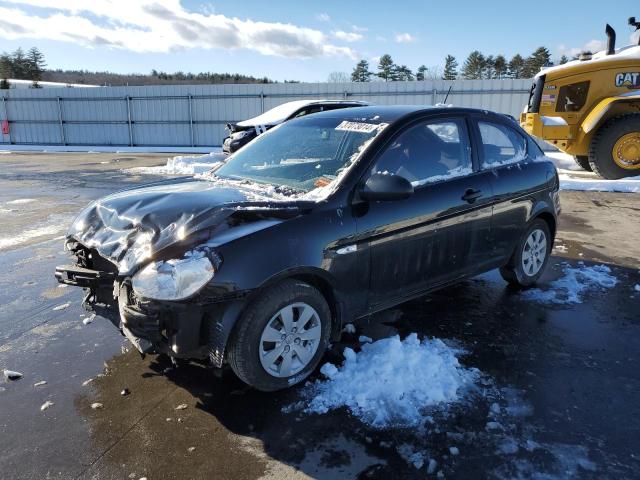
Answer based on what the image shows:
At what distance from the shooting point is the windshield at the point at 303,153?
11.4 ft

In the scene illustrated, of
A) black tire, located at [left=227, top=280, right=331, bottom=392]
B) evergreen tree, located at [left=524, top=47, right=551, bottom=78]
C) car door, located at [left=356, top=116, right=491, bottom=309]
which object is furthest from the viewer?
evergreen tree, located at [left=524, top=47, right=551, bottom=78]

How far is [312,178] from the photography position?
11.4ft

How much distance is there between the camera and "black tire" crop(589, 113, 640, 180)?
10.5 metres

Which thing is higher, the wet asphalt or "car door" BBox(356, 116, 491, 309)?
"car door" BBox(356, 116, 491, 309)

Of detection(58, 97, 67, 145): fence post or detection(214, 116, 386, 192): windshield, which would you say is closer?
detection(214, 116, 386, 192): windshield

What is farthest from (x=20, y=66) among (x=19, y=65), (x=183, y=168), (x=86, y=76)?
(x=183, y=168)

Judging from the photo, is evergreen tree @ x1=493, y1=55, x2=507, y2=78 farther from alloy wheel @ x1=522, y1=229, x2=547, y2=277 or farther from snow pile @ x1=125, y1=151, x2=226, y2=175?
A: alloy wheel @ x1=522, y1=229, x2=547, y2=277

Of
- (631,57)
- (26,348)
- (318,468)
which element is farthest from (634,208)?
(26,348)

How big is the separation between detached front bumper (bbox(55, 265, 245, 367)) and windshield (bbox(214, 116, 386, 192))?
1.10 m

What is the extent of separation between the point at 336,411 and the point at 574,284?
129 inches

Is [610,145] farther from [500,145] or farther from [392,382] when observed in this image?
[392,382]

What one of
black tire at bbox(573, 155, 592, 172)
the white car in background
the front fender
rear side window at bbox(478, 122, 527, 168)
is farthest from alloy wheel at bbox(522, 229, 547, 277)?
black tire at bbox(573, 155, 592, 172)

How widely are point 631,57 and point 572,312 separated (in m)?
8.91

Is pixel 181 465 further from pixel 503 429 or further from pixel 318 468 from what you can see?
pixel 503 429
